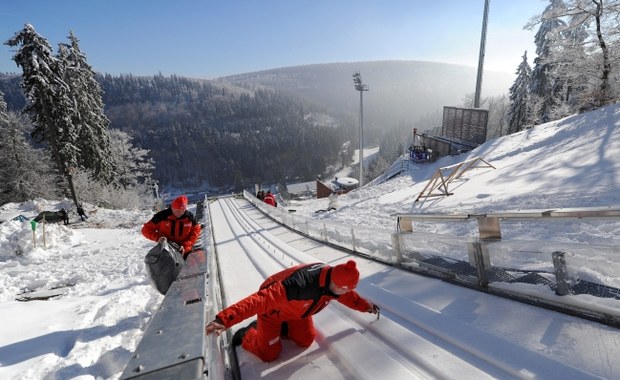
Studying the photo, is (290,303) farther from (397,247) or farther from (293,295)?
(397,247)

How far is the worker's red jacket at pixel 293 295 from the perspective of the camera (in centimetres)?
316

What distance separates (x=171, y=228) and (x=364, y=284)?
3.54 metres

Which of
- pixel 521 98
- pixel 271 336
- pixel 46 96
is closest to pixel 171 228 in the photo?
pixel 271 336

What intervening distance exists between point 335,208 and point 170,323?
1670cm

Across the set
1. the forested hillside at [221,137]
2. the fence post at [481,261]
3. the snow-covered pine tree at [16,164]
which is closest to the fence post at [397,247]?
the fence post at [481,261]

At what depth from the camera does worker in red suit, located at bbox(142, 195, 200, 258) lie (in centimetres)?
538

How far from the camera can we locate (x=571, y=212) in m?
3.52

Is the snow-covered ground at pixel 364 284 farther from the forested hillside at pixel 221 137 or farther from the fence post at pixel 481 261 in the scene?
the forested hillside at pixel 221 137

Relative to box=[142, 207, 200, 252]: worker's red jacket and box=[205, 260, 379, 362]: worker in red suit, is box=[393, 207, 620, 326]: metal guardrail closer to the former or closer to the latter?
box=[205, 260, 379, 362]: worker in red suit

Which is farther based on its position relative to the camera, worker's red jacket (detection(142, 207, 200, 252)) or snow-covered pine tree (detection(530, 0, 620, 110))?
snow-covered pine tree (detection(530, 0, 620, 110))

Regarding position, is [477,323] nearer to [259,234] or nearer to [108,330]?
[108,330]

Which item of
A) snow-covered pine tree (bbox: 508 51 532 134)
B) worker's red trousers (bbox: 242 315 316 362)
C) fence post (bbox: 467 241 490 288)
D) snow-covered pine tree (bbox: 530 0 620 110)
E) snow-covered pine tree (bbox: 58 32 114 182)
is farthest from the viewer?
snow-covered pine tree (bbox: 508 51 532 134)

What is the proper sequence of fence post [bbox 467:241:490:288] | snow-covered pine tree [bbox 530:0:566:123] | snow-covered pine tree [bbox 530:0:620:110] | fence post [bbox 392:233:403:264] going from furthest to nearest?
snow-covered pine tree [bbox 530:0:566:123], snow-covered pine tree [bbox 530:0:620:110], fence post [bbox 392:233:403:264], fence post [bbox 467:241:490:288]

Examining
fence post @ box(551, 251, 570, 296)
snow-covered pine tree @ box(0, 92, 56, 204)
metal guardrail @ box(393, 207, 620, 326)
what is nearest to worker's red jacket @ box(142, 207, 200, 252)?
metal guardrail @ box(393, 207, 620, 326)
